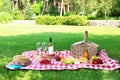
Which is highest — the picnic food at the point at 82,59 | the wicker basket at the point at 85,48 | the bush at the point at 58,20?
the wicker basket at the point at 85,48

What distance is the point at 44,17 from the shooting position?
27641 millimetres

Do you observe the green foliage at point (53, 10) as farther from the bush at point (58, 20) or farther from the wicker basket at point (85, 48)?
the wicker basket at point (85, 48)

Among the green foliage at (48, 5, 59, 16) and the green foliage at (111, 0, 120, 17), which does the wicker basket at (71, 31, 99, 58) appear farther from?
the green foliage at (48, 5, 59, 16)

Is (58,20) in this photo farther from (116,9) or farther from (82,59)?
(82,59)

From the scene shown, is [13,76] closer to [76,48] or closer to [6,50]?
[76,48]

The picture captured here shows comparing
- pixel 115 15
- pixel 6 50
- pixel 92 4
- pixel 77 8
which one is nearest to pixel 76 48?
pixel 6 50

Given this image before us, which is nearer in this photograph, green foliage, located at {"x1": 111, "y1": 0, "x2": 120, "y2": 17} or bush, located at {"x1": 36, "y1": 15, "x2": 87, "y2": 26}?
bush, located at {"x1": 36, "y1": 15, "x2": 87, "y2": 26}

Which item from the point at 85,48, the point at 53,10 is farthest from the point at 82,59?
the point at 53,10

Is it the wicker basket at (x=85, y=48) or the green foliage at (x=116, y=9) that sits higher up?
the wicker basket at (x=85, y=48)

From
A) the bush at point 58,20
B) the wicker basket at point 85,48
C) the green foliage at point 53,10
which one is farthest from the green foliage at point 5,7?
the wicker basket at point 85,48

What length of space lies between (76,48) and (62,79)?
2013 millimetres

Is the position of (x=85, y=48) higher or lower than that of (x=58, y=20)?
higher

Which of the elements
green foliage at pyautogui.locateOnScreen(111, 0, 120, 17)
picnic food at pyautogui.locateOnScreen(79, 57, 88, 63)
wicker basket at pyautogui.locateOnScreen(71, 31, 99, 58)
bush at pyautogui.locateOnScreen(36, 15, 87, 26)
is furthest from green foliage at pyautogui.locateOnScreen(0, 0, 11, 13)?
picnic food at pyautogui.locateOnScreen(79, 57, 88, 63)

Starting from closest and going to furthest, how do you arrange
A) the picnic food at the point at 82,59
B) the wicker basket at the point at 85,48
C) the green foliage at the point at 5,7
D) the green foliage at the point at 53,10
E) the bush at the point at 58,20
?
1. the picnic food at the point at 82,59
2. the wicker basket at the point at 85,48
3. the bush at the point at 58,20
4. the green foliage at the point at 5,7
5. the green foliage at the point at 53,10
